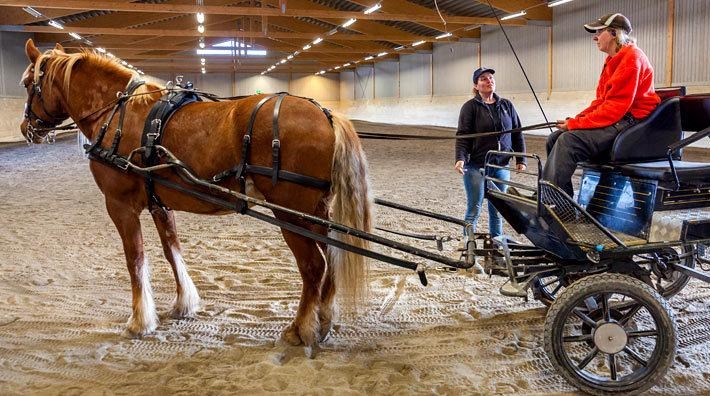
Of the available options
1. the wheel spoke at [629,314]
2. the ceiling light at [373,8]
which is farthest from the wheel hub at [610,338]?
the ceiling light at [373,8]

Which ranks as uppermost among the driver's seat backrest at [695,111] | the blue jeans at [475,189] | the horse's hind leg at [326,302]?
the driver's seat backrest at [695,111]

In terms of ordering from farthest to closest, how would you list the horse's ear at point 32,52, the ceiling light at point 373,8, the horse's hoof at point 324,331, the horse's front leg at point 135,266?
the ceiling light at point 373,8 < the horse's ear at point 32,52 < the horse's front leg at point 135,266 < the horse's hoof at point 324,331

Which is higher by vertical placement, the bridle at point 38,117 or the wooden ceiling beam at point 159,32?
the wooden ceiling beam at point 159,32

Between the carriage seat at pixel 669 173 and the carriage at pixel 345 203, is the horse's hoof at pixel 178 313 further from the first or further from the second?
the carriage seat at pixel 669 173

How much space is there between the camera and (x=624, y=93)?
3.31 meters

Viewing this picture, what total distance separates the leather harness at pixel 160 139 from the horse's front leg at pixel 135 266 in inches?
7.2

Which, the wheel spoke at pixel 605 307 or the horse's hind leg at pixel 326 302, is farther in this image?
the horse's hind leg at pixel 326 302

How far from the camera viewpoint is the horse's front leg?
13.0 feet

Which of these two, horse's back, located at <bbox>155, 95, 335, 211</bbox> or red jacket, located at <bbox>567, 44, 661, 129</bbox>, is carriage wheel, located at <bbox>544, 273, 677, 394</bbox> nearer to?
red jacket, located at <bbox>567, 44, 661, 129</bbox>

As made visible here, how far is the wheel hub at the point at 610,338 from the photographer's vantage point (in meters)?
3.04

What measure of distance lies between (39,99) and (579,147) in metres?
3.86

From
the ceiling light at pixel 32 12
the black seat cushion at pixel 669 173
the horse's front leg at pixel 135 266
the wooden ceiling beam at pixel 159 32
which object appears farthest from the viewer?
the wooden ceiling beam at pixel 159 32

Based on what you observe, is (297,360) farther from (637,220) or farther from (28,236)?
(28,236)

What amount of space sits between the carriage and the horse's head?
0.7 inches
